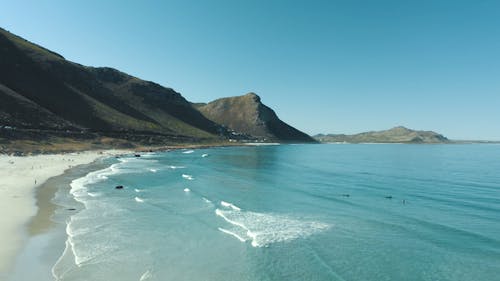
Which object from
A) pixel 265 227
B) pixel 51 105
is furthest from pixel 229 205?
pixel 51 105

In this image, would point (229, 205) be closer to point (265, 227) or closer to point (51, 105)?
point (265, 227)

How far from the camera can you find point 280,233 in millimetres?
30797

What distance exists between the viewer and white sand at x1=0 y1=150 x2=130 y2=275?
80.2 feet

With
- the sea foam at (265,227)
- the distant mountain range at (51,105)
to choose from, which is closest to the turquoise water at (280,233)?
the sea foam at (265,227)

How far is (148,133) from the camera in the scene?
598 feet

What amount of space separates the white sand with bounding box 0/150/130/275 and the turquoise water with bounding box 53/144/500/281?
350 centimetres

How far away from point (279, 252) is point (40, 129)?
381ft

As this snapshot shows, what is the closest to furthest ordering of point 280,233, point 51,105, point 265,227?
1. point 280,233
2. point 265,227
3. point 51,105

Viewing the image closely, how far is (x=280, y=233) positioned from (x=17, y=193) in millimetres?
33771

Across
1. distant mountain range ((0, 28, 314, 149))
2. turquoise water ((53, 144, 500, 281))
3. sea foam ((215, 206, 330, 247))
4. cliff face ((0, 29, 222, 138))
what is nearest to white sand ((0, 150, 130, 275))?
A: turquoise water ((53, 144, 500, 281))

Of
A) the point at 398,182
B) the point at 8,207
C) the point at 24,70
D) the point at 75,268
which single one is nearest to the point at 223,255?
the point at 75,268

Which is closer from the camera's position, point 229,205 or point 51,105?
point 229,205

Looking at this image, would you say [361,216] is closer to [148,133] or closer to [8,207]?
[8,207]

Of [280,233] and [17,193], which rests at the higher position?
[280,233]
